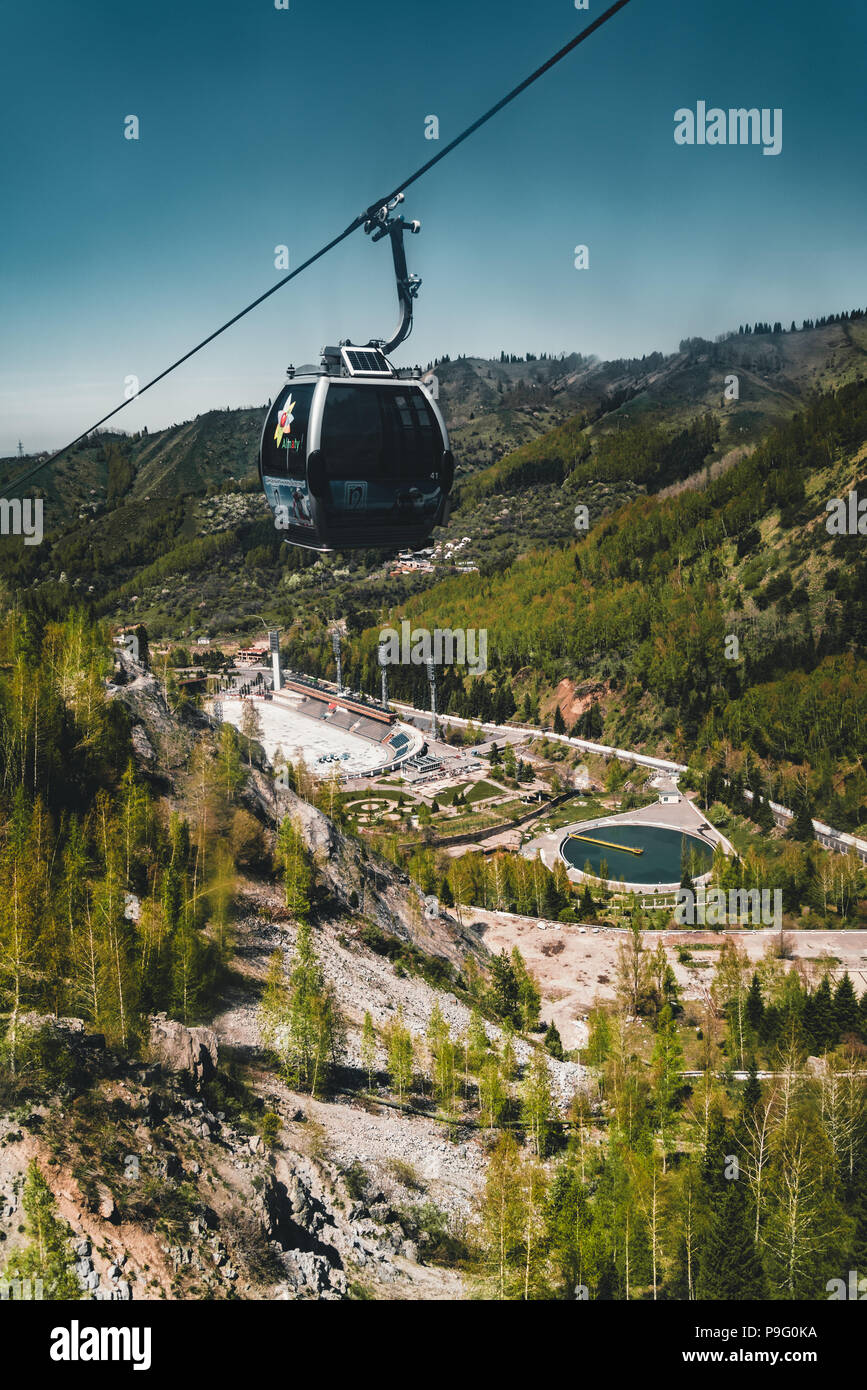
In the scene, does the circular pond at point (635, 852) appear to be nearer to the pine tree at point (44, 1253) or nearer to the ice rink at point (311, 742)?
the ice rink at point (311, 742)

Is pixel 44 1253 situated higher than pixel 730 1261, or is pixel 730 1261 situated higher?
pixel 44 1253

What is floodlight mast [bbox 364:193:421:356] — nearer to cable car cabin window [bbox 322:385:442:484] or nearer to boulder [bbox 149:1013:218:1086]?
cable car cabin window [bbox 322:385:442:484]

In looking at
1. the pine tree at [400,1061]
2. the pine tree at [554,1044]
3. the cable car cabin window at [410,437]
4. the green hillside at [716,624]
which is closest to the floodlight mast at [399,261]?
the cable car cabin window at [410,437]

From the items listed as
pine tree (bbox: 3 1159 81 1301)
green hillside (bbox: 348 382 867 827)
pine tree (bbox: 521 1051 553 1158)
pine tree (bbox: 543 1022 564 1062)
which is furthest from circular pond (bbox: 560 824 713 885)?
pine tree (bbox: 3 1159 81 1301)

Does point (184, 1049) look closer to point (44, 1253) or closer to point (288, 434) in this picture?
point (44, 1253)

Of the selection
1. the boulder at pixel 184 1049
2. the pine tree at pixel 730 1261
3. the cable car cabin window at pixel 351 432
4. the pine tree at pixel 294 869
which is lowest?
the pine tree at pixel 730 1261

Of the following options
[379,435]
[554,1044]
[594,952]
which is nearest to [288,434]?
[379,435]
